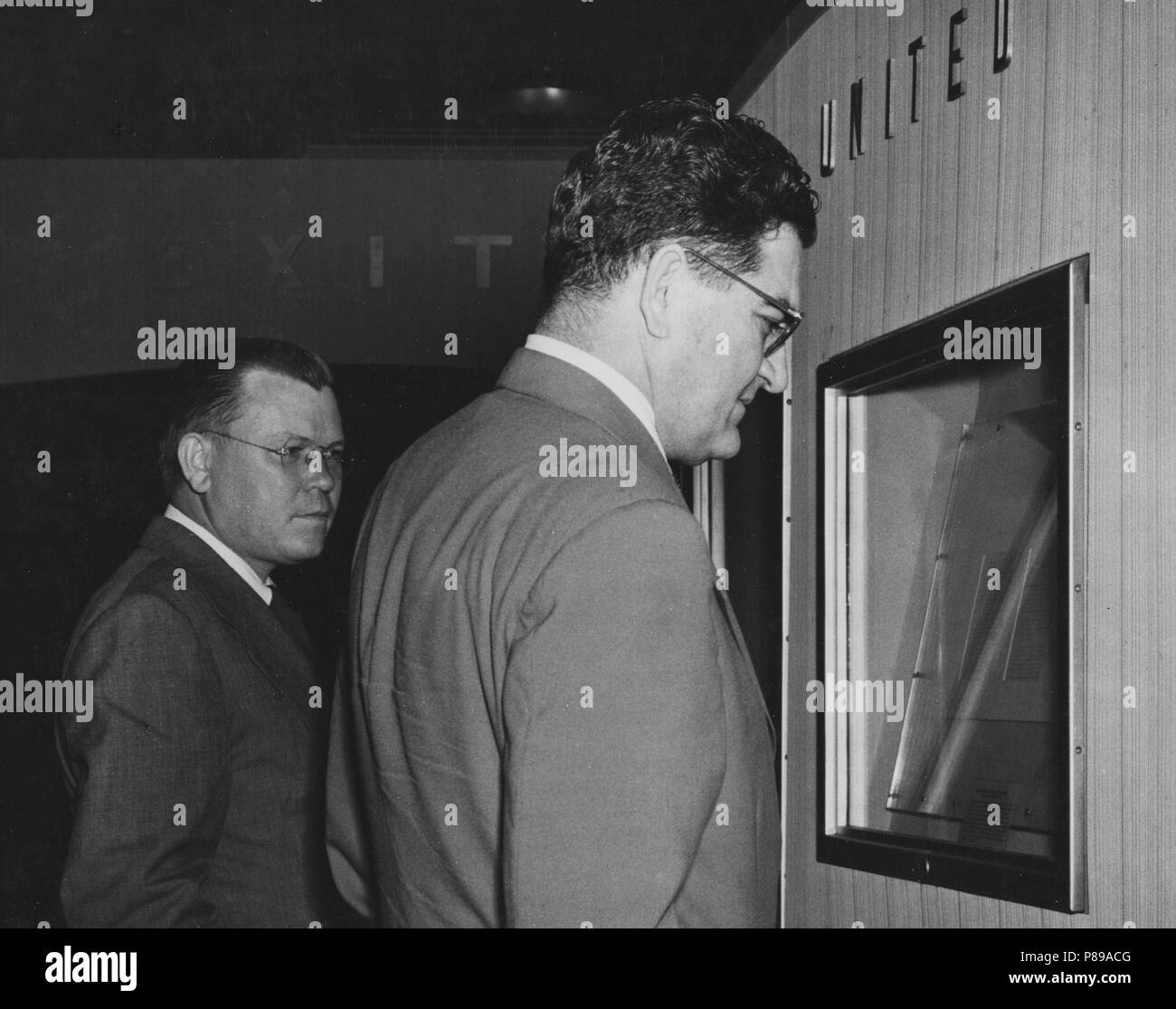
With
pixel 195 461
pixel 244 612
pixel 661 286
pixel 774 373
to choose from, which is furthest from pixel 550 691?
pixel 195 461

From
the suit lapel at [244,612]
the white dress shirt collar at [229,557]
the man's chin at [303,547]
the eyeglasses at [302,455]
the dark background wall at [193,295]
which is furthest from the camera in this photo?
the dark background wall at [193,295]

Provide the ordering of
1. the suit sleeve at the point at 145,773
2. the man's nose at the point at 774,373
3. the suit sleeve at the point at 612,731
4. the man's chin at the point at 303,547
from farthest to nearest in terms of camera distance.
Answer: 1. the man's chin at the point at 303,547
2. the suit sleeve at the point at 145,773
3. the man's nose at the point at 774,373
4. the suit sleeve at the point at 612,731

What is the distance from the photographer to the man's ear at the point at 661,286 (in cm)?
107

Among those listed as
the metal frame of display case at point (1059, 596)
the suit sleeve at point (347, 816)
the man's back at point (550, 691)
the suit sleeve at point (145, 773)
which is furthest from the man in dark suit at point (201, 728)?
the metal frame of display case at point (1059, 596)

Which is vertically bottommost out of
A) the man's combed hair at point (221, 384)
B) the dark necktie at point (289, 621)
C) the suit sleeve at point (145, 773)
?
the suit sleeve at point (145, 773)

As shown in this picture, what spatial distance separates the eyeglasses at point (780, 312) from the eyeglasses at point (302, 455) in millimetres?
1060

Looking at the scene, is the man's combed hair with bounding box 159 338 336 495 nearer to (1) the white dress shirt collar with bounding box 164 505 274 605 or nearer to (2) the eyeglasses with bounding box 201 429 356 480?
(2) the eyeglasses with bounding box 201 429 356 480

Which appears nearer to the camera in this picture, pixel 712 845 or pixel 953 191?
pixel 712 845

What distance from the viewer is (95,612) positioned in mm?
1666

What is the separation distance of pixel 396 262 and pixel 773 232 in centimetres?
202

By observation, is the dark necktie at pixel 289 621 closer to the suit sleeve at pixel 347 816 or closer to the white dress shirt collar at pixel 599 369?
the suit sleeve at pixel 347 816

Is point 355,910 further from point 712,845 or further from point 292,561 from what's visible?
point 292,561

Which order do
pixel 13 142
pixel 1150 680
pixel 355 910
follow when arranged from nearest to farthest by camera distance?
pixel 1150 680, pixel 355 910, pixel 13 142
